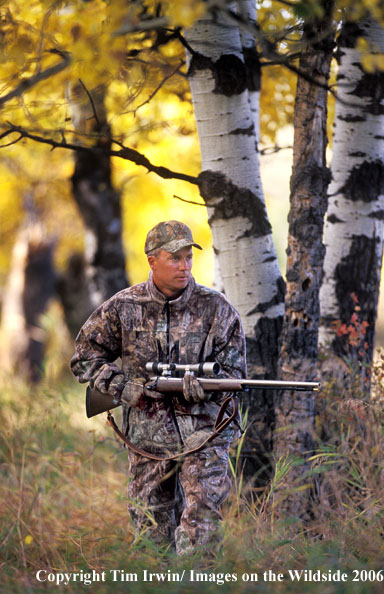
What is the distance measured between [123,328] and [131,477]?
2.89ft

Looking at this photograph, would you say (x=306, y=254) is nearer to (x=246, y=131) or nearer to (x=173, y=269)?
(x=246, y=131)

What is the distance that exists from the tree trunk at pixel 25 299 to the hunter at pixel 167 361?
42.6 feet

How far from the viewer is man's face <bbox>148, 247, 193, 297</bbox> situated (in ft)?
13.6

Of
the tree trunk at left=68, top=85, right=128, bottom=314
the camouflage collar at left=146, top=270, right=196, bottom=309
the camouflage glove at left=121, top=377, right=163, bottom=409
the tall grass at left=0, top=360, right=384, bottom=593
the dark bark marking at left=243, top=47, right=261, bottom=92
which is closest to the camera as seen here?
the tall grass at left=0, top=360, right=384, bottom=593

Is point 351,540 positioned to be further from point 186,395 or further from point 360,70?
point 360,70

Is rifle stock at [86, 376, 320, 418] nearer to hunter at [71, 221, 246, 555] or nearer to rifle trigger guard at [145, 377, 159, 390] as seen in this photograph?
rifle trigger guard at [145, 377, 159, 390]

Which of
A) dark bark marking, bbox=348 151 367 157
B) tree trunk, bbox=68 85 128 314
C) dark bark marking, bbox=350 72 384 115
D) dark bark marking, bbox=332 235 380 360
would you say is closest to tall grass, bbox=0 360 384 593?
dark bark marking, bbox=332 235 380 360

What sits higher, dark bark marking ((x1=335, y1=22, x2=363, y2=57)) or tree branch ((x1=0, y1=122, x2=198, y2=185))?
dark bark marking ((x1=335, y1=22, x2=363, y2=57))

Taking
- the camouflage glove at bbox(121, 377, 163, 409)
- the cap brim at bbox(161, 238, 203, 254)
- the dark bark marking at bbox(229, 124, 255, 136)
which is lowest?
the camouflage glove at bbox(121, 377, 163, 409)

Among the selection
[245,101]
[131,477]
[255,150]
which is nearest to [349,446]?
[131,477]

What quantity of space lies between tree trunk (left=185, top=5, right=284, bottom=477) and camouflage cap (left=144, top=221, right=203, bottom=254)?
4.90 ft

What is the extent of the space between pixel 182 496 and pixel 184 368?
92 cm

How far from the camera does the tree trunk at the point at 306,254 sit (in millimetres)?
5152

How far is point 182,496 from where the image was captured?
4496 millimetres
